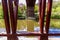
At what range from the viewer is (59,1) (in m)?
5.06

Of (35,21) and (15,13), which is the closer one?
(15,13)

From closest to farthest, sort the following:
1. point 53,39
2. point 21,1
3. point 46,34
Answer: point 46,34
point 53,39
point 21,1

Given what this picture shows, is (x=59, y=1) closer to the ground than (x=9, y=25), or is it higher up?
higher up

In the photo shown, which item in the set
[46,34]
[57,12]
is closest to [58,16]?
[57,12]

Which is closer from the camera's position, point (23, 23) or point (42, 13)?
point (42, 13)

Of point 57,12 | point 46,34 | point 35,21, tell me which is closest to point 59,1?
point 57,12

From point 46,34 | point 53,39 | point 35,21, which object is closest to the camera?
point 46,34

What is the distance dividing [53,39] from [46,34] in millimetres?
1408

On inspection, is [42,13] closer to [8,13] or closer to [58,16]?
[8,13]

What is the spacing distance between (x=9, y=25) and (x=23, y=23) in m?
2.35

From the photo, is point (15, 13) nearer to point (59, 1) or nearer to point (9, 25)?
point (9, 25)

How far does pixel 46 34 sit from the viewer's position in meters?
2.46

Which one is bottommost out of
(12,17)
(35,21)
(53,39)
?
(53,39)

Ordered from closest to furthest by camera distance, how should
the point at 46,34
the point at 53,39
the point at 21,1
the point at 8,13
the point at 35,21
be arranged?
the point at 8,13
the point at 46,34
the point at 53,39
the point at 21,1
the point at 35,21
